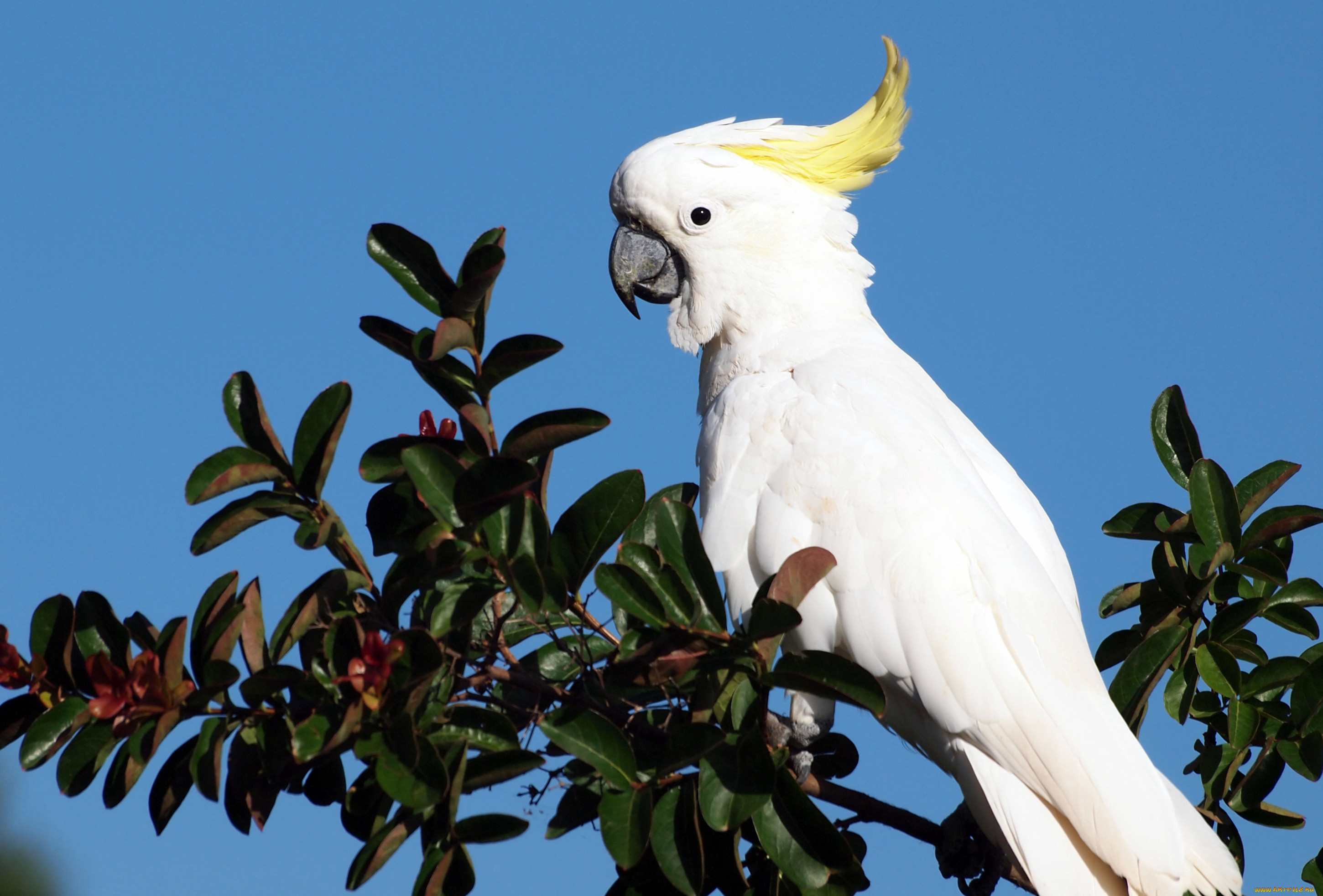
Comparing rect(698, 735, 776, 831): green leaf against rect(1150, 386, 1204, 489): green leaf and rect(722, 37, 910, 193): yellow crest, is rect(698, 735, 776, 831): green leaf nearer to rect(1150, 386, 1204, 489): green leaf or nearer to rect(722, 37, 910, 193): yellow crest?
rect(1150, 386, 1204, 489): green leaf

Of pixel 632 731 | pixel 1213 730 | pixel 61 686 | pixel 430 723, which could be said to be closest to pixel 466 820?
pixel 430 723

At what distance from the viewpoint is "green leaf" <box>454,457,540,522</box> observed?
1604 millimetres

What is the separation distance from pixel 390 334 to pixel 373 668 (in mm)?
508

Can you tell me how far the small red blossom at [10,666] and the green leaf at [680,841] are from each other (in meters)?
1.02

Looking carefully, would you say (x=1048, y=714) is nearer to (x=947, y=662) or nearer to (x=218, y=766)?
(x=947, y=662)

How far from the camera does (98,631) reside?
187 cm

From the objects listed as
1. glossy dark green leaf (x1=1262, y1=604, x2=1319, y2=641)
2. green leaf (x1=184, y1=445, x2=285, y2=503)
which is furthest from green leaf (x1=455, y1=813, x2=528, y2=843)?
glossy dark green leaf (x1=1262, y1=604, x2=1319, y2=641)

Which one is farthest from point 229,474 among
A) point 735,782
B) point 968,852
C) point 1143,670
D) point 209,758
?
point 968,852

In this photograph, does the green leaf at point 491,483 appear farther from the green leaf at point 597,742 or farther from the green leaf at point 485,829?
the green leaf at point 485,829

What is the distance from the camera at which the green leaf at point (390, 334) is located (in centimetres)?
174

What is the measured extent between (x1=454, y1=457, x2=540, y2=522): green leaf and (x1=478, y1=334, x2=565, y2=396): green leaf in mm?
191

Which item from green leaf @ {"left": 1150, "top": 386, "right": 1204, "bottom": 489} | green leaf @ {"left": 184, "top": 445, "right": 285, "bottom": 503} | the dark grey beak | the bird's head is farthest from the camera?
the dark grey beak

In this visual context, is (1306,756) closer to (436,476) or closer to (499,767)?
(499,767)

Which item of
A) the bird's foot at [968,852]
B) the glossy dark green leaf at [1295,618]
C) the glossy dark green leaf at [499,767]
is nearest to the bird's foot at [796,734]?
the bird's foot at [968,852]
